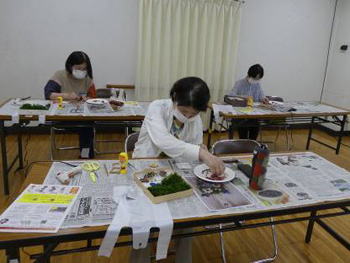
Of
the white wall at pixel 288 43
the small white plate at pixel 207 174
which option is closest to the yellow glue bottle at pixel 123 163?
the small white plate at pixel 207 174

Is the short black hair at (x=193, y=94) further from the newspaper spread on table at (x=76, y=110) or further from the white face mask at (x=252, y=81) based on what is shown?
the white face mask at (x=252, y=81)

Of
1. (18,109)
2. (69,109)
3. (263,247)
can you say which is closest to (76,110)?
(69,109)

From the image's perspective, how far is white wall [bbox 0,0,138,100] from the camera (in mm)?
3826

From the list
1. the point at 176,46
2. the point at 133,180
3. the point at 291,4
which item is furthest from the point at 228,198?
the point at 291,4

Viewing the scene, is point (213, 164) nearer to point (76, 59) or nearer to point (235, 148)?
point (235, 148)

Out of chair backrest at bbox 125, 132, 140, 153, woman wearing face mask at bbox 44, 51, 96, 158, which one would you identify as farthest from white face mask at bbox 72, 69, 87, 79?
chair backrest at bbox 125, 132, 140, 153

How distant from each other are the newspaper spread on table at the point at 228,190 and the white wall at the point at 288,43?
344cm

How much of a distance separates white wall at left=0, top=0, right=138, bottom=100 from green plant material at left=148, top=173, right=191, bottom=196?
328cm

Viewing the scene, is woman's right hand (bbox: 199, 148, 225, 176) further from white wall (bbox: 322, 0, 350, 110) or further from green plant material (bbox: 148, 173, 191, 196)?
white wall (bbox: 322, 0, 350, 110)

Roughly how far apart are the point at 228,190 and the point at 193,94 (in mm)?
491

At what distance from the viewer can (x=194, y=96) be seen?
1.46 m

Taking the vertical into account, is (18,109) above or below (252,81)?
below

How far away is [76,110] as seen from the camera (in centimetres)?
272

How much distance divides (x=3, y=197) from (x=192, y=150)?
1.93 meters
